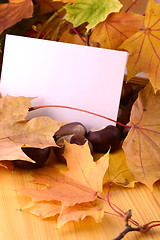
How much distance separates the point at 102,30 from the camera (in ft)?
2.69

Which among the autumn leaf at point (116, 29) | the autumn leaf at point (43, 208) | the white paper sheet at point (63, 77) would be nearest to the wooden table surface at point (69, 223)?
the autumn leaf at point (43, 208)

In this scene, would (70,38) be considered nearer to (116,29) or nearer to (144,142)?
(116,29)

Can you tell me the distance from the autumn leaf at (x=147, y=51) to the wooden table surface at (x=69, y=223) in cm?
26

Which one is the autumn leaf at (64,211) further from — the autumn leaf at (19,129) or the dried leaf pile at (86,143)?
the autumn leaf at (19,129)

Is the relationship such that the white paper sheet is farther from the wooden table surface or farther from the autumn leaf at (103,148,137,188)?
the wooden table surface

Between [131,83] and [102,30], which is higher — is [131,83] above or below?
below

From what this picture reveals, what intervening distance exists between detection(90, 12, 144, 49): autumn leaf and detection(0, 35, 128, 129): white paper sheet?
58 millimetres

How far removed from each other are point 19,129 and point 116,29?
336 millimetres

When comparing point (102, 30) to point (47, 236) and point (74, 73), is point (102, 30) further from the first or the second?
point (47, 236)

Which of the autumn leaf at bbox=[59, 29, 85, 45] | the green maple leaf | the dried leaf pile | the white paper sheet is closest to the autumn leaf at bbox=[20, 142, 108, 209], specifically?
the dried leaf pile

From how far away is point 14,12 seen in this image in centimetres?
86

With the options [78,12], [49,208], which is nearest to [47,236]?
[49,208]

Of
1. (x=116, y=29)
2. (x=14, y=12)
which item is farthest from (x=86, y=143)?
(x=14, y=12)

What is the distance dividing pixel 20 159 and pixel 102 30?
375mm
